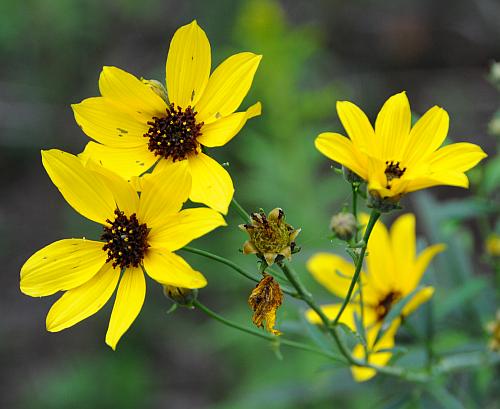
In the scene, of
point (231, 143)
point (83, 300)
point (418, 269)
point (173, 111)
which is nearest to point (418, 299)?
point (418, 269)

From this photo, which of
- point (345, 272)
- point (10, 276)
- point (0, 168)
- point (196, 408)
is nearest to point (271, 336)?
point (345, 272)

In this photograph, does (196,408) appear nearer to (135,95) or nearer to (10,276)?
(10,276)

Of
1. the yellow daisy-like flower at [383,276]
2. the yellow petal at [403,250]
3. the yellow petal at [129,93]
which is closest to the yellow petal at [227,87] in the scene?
the yellow petal at [129,93]

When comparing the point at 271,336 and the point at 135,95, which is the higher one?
the point at 135,95

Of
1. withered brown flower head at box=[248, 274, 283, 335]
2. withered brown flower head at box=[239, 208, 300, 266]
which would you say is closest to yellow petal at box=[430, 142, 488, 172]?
withered brown flower head at box=[239, 208, 300, 266]

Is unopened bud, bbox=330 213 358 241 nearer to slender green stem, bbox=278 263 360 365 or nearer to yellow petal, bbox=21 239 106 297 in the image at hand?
slender green stem, bbox=278 263 360 365

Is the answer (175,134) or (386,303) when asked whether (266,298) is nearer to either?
(175,134)

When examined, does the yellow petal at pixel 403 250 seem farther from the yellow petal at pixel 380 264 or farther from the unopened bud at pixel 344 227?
the unopened bud at pixel 344 227
